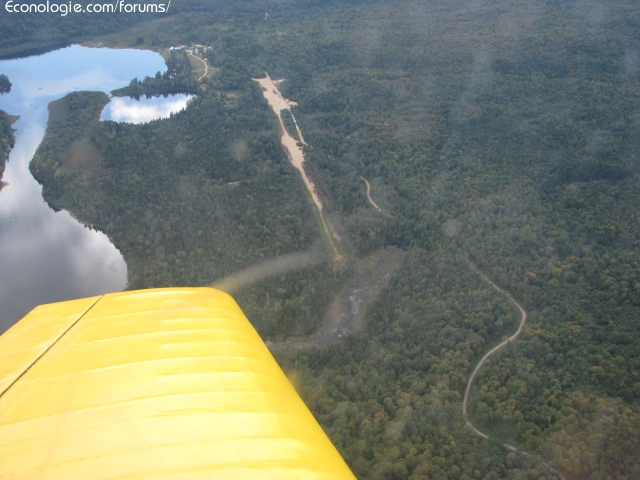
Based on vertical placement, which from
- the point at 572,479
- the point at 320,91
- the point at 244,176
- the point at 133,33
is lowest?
the point at 572,479

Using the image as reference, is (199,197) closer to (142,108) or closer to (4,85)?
(142,108)

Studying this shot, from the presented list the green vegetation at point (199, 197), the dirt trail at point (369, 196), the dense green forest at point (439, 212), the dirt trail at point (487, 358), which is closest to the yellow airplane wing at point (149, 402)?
the dense green forest at point (439, 212)

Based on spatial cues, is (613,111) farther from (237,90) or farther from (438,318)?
(237,90)

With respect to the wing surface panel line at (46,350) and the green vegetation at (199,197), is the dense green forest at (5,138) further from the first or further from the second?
the wing surface panel line at (46,350)

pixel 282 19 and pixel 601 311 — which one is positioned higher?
pixel 282 19

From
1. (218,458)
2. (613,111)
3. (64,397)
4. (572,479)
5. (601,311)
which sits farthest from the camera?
(613,111)

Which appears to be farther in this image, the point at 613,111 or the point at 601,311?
the point at 613,111

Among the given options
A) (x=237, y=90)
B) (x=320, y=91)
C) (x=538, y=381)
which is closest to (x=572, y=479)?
(x=538, y=381)

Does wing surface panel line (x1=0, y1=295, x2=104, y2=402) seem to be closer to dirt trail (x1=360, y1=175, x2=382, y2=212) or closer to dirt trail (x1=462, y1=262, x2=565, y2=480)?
dirt trail (x1=462, y1=262, x2=565, y2=480)
